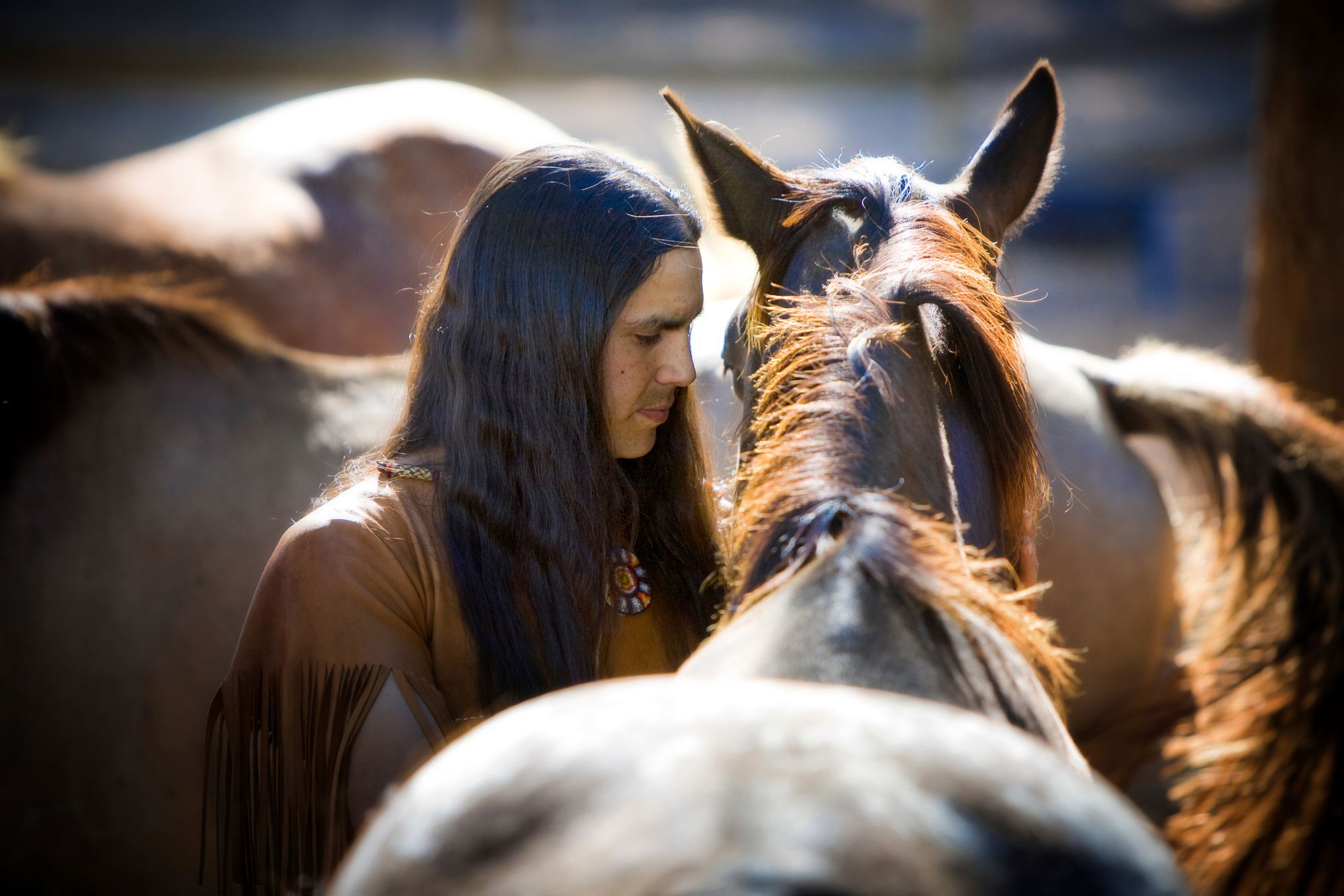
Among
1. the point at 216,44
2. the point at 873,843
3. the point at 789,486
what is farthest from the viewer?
the point at 216,44

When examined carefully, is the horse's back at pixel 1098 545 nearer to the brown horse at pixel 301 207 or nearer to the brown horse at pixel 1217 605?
the brown horse at pixel 1217 605

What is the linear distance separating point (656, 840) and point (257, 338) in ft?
6.18

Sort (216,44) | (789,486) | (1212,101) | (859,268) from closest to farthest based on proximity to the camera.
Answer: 1. (789,486)
2. (859,268)
3. (216,44)
4. (1212,101)

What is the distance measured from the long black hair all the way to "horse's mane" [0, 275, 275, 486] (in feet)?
3.28

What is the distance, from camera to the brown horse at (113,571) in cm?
194

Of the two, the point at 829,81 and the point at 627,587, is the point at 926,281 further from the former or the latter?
the point at 829,81

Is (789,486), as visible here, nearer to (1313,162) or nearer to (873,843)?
(873,843)

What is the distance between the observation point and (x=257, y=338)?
7.29 feet

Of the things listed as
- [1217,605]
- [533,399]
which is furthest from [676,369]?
[1217,605]

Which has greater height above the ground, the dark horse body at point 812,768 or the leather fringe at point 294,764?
the dark horse body at point 812,768

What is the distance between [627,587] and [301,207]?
6.79 ft

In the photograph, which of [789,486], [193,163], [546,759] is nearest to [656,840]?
[546,759]

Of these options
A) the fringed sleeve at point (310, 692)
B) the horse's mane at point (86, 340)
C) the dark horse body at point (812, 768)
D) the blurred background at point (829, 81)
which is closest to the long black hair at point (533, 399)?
the fringed sleeve at point (310, 692)

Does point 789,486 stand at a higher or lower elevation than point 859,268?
lower
